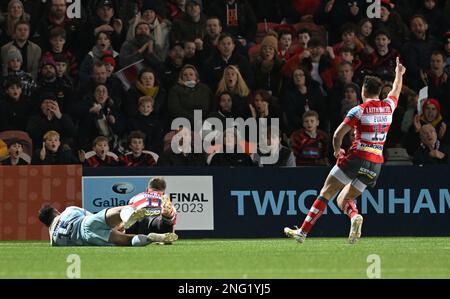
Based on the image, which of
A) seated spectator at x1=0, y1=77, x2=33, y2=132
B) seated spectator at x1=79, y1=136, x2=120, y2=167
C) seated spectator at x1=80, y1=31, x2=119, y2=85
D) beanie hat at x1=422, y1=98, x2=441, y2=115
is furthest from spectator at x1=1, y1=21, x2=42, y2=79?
beanie hat at x1=422, y1=98, x2=441, y2=115

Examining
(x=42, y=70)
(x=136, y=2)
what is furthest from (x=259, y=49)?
(x=42, y=70)

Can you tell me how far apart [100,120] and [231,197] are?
8.27 feet

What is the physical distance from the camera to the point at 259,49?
66.1 ft

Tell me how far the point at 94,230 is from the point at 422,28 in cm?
756

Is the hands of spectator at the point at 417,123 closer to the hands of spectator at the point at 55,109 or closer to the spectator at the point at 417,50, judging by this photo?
A: the spectator at the point at 417,50

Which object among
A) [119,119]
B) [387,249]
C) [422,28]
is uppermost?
[422,28]

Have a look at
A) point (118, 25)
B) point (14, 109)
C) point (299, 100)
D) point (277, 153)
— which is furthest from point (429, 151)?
point (14, 109)

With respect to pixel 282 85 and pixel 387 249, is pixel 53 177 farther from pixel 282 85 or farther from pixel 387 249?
pixel 387 249

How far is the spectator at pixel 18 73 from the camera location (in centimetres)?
1956

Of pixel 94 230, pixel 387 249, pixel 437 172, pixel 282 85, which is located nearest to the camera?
pixel 387 249

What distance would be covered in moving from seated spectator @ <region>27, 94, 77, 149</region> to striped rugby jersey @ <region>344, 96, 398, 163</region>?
566 centimetres

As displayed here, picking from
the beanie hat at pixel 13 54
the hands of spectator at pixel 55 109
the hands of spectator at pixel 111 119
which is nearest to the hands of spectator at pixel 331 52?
the hands of spectator at pixel 111 119

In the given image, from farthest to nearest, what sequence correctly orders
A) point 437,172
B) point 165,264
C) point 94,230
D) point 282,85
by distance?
point 282,85
point 437,172
point 94,230
point 165,264

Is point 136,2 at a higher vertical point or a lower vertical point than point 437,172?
higher
